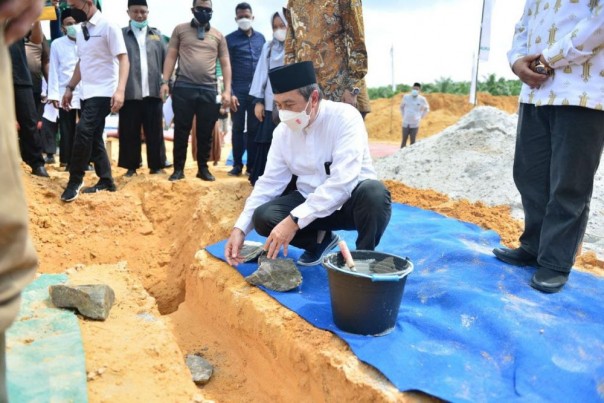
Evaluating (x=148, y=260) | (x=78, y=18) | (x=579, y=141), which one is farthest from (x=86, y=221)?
(x=579, y=141)

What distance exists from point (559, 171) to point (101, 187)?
4.15 m

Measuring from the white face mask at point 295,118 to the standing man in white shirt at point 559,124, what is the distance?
1.25 meters

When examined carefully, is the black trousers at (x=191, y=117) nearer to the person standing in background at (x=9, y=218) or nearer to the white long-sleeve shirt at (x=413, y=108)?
the person standing in background at (x=9, y=218)

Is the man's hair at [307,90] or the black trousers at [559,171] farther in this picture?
the man's hair at [307,90]

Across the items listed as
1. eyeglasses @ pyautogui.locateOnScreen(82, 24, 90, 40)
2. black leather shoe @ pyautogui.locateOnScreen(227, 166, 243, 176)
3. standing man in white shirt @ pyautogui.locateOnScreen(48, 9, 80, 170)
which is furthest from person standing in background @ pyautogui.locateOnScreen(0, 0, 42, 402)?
standing man in white shirt @ pyautogui.locateOnScreen(48, 9, 80, 170)

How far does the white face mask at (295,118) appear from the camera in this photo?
2848mm

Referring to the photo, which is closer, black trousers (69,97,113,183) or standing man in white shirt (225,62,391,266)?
standing man in white shirt (225,62,391,266)

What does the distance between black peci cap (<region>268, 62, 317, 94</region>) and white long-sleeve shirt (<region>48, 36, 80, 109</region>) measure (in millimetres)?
3967

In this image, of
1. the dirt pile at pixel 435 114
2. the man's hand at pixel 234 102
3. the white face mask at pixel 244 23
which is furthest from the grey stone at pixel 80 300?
the dirt pile at pixel 435 114

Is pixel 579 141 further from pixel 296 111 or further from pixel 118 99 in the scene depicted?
pixel 118 99

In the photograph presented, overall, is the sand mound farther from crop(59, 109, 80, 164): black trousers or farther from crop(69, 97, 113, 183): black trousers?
crop(59, 109, 80, 164): black trousers

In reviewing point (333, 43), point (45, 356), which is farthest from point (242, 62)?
point (45, 356)

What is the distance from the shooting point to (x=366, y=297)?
2.18 metres

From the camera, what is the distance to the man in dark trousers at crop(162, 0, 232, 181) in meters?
5.21
